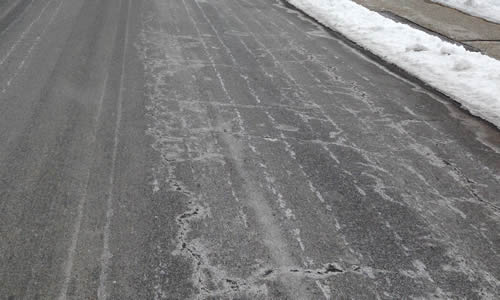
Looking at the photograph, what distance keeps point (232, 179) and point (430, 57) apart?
5207 millimetres

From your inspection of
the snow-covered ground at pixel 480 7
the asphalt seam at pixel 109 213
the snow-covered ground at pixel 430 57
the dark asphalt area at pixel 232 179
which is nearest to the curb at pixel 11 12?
the dark asphalt area at pixel 232 179

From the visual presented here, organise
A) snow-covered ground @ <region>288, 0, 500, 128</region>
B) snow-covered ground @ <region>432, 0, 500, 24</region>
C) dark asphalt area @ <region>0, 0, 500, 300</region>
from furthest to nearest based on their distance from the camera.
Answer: snow-covered ground @ <region>432, 0, 500, 24</region>
snow-covered ground @ <region>288, 0, 500, 128</region>
dark asphalt area @ <region>0, 0, 500, 300</region>

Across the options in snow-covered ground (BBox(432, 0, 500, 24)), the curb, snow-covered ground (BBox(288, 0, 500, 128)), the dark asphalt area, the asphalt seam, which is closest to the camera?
the asphalt seam

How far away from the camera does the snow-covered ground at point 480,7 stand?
36.6 ft

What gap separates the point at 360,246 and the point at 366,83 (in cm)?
379

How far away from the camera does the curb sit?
26.8ft

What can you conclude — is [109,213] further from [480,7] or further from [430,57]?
[480,7]

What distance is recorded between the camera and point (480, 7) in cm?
1167

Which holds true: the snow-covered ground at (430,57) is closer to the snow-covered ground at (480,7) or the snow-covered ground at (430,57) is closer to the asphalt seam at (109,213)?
the snow-covered ground at (480,7)

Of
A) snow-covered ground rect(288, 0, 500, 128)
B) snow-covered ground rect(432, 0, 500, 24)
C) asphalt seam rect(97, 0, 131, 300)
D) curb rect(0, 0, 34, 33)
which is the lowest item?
asphalt seam rect(97, 0, 131, 300)

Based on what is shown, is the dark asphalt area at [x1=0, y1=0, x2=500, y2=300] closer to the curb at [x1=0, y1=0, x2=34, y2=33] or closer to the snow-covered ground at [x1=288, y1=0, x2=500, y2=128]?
the snow-covered ground at [x1=288, y1=0, x2=500, y2=128]

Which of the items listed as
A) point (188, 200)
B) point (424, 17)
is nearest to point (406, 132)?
point (188, 200)

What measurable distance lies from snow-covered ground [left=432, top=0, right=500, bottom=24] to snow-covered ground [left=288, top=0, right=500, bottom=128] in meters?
3.33

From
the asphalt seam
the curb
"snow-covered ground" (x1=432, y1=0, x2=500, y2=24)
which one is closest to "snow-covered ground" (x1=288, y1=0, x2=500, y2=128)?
"snow-covered ground" (x1=432, y1=0, x2=500, y2=24)
